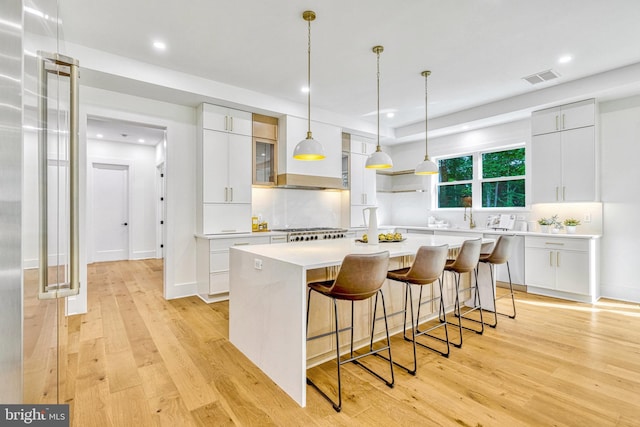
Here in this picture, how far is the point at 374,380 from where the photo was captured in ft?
7.30

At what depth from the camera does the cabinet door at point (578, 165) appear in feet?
13.4

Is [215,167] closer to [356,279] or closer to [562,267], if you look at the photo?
[356,279]

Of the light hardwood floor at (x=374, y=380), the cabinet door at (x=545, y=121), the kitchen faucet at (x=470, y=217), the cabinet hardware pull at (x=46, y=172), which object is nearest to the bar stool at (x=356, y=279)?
the light hardwood floor at (x=374, y=380)

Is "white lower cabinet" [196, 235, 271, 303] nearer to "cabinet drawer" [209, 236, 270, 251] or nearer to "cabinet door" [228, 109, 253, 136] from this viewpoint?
"cabinet drawer" [209, 236, 270, 251]

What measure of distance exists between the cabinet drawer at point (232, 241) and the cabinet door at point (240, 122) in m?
1.51

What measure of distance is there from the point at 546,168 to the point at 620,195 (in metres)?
0.90

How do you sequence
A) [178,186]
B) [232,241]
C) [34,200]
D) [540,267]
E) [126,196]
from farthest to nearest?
[126,196], [540,267], [178,186], [232,241], [34,200]

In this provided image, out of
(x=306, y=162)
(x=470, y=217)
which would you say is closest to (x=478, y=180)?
(x=470, y=217)

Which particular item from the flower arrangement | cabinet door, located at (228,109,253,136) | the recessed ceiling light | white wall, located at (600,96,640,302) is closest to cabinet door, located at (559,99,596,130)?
white wall, located at (600,96,640,302)

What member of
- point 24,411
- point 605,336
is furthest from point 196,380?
point 605,336

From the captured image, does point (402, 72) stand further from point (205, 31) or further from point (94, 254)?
point (94, 254)

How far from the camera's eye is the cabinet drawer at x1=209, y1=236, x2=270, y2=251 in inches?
158

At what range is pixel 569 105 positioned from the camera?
4.23 meters

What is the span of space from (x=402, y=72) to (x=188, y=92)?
8.63 ft
